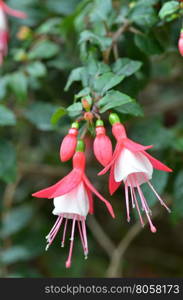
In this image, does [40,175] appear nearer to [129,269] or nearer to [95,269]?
[95,269]

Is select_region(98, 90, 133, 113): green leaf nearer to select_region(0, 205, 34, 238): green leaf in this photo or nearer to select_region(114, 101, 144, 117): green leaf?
select_region(114, 101, 144, 117): green leaf

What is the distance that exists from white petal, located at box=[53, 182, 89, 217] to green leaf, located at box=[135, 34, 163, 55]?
41cm

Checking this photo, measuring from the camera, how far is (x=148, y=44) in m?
1.06

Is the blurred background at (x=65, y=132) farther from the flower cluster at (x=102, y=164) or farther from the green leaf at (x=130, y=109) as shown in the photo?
the flower cluster at (x=102, y=164)

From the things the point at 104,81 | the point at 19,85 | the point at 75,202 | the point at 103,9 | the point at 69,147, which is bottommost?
the point at 75,202

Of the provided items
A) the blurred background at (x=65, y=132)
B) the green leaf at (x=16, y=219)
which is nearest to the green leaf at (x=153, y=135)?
the blurred background at (x=65, y=132)

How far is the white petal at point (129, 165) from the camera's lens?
0.79 meters

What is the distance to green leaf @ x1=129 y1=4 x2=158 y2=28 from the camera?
3.39 ft

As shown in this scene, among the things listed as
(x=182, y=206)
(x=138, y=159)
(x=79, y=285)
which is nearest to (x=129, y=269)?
(x=79, y=285)

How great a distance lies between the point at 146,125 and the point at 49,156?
1.50ft

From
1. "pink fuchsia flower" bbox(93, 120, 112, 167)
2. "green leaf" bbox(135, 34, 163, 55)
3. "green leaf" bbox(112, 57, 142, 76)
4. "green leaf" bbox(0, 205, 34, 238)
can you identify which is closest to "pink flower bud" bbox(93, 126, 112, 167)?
"pink fuchsia flower" bbox(93, 120, 112, 167)

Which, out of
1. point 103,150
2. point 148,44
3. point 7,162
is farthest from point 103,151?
point 7,162

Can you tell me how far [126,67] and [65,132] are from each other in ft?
1.95

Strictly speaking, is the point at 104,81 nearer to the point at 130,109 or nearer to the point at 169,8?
the point at 130,109
